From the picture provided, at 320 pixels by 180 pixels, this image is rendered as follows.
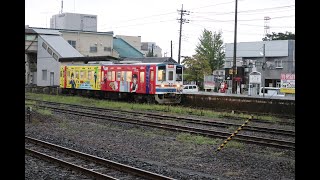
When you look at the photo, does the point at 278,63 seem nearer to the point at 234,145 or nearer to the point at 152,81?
the point at 152,81

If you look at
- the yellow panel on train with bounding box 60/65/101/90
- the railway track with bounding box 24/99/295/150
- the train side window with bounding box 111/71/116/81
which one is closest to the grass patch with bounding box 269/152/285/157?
the railway track with bounding box 24/99/295/150

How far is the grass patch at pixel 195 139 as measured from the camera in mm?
11633

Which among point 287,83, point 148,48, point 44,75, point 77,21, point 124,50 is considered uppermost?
point 77,21

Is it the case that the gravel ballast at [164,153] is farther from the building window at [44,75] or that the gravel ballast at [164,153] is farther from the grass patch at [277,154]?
the building window at [44,75]

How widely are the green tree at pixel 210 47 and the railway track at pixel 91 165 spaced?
46409 millimetres

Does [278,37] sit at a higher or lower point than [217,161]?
higher

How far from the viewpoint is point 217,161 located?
8.98m

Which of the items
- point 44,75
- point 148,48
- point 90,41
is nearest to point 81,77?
point 44,75

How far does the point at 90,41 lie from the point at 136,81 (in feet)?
99.0

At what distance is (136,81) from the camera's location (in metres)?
26.0

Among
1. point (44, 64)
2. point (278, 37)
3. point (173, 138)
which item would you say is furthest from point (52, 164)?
point (278, 37)
